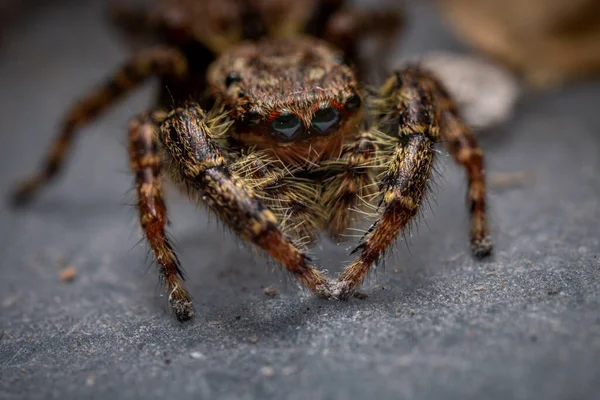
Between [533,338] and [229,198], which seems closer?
[533,338]

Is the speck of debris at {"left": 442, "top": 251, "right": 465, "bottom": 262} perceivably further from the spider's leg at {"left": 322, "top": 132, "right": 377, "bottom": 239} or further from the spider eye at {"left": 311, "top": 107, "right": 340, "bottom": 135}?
the spider eye at {"left": 311, "top": 107, "right": 340, "bottom": 135}

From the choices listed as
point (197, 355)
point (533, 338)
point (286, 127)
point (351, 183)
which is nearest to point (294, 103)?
point (286, 127)

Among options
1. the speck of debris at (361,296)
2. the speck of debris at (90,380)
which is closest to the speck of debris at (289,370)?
the speck of debris at (361,296)

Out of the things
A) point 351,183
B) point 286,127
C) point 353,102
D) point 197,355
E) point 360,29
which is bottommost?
point 197,355

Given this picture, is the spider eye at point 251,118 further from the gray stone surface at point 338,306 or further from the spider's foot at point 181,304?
the spider's foot at point 181,304

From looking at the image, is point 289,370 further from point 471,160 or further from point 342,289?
point 471,160

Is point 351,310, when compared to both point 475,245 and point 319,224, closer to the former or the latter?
point 319,224
